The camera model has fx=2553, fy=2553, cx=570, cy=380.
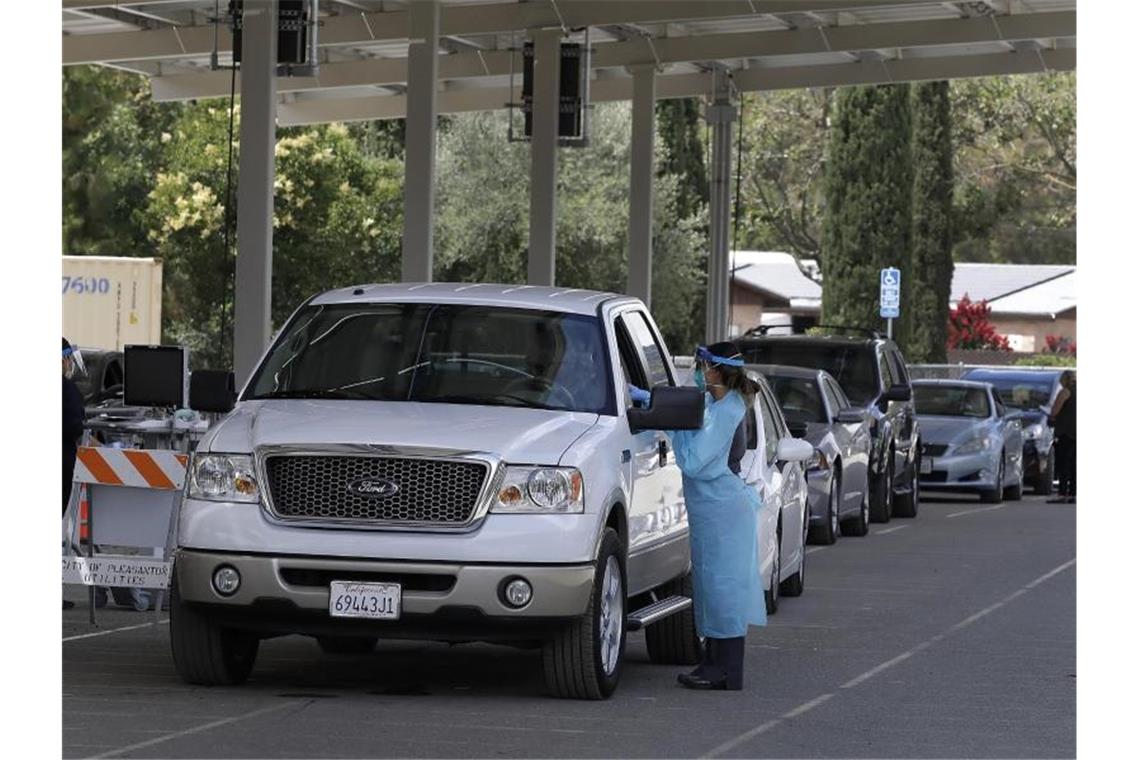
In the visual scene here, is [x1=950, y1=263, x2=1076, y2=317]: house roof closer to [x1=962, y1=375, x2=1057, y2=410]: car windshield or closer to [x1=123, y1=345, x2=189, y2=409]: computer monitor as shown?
[x1=962, y1=375, x2=1057, y2=410]: car windshield

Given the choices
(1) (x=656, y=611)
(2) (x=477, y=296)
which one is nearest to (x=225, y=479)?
(2) (x=477, y=296)

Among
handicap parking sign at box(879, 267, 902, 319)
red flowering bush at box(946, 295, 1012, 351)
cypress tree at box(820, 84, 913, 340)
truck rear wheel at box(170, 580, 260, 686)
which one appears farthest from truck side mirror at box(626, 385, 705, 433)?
red flowering bush at box(946, 295, 1012, 351)

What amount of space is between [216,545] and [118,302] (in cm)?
3503

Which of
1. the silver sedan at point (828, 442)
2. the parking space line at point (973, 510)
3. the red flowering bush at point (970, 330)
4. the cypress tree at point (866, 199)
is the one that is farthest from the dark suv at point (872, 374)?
the red flowering bush at point (970, 330)

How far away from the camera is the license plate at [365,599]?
1180 centimetres

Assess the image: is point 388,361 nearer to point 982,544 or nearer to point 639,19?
point 982,544

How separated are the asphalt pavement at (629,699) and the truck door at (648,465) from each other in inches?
32.1

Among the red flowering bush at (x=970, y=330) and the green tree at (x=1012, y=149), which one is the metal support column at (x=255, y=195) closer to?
the green tree at (x=1012, y=149)

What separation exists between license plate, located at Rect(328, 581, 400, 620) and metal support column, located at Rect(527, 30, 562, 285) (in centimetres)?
2420

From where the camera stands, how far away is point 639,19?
34.2m

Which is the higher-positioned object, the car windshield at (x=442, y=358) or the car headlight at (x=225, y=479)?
the car windshield at (x=442, y=358)

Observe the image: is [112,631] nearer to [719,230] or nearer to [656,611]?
[656,611]

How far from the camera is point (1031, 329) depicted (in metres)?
92.6
